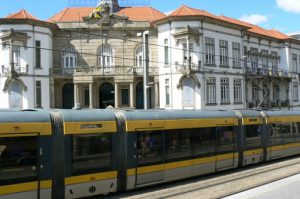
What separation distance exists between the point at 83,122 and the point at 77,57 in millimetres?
35173

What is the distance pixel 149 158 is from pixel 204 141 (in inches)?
136

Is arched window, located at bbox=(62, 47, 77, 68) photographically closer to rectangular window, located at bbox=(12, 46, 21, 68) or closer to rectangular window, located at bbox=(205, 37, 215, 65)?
rectangular window, located at bbox=(12, 46, 21, 68)

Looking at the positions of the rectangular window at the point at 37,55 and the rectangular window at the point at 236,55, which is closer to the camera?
the rectangular window at the point at 37,55

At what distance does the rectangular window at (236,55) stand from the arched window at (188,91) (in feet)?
24.7

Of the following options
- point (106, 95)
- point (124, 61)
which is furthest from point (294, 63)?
point (106, 95)

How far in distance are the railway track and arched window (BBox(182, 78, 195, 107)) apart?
71.4ft

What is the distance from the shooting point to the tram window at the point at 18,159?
1105 cm

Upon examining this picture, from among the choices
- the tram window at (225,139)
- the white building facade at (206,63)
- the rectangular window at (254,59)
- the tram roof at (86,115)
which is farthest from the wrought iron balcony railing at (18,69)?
the tram roof at (86,115)

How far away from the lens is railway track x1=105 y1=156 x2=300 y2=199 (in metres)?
14.5

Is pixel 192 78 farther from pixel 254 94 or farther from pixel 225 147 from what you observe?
pixel 225 147

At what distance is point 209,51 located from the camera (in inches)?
1780

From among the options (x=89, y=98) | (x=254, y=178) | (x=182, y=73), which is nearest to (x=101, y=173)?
(x=254, y=178)

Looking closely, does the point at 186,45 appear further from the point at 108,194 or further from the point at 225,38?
the point at 108,194

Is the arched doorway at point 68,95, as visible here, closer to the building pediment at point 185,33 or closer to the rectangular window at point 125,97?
the rectangular window at point 125,97
